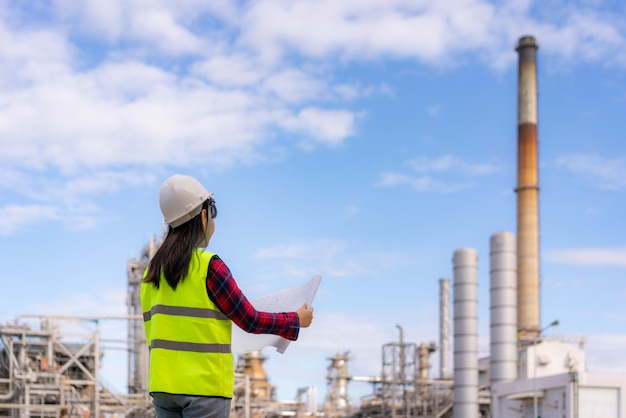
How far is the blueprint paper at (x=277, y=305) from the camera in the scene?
11.0ft

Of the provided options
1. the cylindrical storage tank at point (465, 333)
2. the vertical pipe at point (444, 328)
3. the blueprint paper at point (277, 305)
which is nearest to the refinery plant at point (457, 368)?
the cylindrical storage tank at point (465, 333)

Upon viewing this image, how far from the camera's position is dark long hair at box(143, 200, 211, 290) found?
3.01 meters

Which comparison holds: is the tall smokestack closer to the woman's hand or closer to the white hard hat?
the woman's hand

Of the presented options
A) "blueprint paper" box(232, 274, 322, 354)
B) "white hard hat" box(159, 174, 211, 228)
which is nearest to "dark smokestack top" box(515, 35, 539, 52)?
"blueprint paper" box(232, 274, 322, 354)

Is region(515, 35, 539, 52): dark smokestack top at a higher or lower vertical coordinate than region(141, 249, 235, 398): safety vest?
higher

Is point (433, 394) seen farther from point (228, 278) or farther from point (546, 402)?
point (228, 278)

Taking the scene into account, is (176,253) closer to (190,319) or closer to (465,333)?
(190,319)

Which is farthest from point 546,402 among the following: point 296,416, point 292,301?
point 292,301

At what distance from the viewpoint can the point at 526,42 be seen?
53969mm

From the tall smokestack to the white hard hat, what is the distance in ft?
146

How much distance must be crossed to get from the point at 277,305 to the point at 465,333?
42.1m

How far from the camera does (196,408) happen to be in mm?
2941

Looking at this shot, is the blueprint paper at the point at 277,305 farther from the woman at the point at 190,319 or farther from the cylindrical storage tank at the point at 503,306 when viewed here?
the cylindrical storage tank at the point at 503,306

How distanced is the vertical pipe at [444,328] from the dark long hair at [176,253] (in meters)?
54.9
